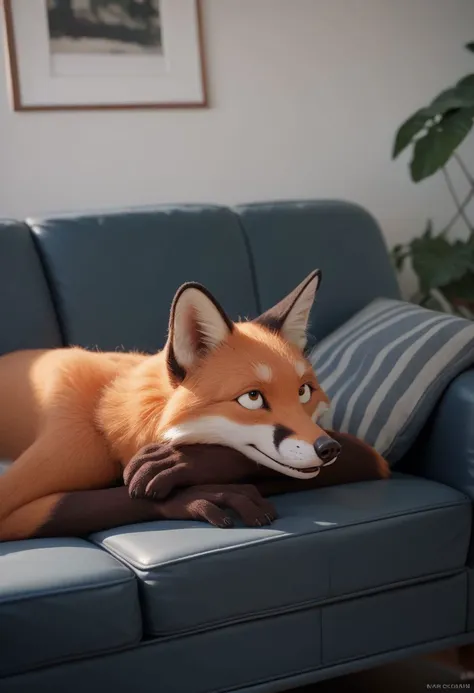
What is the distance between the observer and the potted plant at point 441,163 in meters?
2.81

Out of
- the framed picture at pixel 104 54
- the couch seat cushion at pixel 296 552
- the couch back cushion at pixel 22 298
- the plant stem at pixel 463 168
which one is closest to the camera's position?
the couch seat cushion at pixel 296 552

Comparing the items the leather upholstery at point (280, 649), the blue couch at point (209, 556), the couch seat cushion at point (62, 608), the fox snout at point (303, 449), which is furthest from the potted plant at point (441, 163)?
the couch seat cushion at point (62, 608)

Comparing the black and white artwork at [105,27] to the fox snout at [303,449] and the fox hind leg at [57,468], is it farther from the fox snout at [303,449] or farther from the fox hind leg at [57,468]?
the fox snout at [303,449]

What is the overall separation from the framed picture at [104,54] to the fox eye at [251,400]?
1.30 m

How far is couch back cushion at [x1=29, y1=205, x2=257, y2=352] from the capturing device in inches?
88.9

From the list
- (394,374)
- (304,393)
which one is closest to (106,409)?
(304,393)

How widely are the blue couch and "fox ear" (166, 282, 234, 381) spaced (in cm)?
29

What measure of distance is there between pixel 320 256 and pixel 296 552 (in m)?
1.01

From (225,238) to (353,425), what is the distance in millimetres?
637

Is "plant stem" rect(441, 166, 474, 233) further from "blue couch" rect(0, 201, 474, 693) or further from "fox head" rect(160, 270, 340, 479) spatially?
"fox head" rect(160, 270, 340, 479)

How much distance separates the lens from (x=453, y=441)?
78.9 inches

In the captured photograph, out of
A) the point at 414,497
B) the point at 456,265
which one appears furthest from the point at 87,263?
the point at 456,265

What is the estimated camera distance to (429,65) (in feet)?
10.5

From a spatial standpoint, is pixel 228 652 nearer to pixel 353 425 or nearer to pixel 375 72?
pixel 353 425
